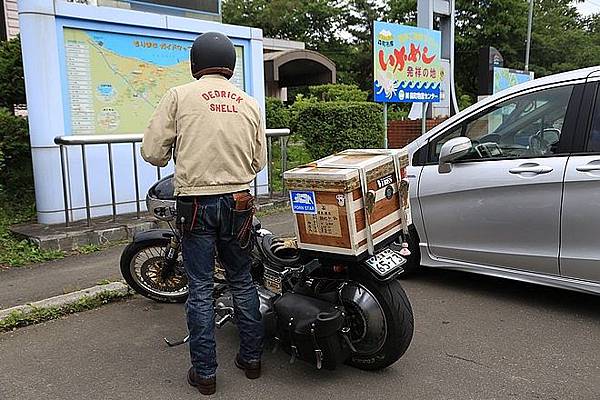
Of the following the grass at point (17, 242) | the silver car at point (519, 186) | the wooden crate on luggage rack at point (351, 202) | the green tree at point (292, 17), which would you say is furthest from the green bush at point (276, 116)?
the green tree at point (292, 17)

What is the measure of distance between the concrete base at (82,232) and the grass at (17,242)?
0.07 meters

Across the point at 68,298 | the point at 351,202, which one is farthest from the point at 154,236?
the point at 351,202

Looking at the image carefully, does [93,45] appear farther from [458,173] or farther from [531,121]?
[531,121]

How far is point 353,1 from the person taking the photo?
110 feet

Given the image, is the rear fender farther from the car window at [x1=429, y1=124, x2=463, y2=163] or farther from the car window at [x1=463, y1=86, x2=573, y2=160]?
the car window at [x1=463, y1=86, x2=573, y2=160]

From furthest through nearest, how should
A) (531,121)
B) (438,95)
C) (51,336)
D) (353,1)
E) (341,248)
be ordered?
(353,1) → (438,95) → (531,121) → (51,336) → (341,248)

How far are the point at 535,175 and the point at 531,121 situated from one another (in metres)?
0.51

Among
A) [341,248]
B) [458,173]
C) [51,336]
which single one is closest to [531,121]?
[458,173]

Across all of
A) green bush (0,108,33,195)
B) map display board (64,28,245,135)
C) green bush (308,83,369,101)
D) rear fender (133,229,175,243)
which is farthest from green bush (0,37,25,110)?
green bush (308,83,369,101)

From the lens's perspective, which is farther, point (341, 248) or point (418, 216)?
point (418, 216)

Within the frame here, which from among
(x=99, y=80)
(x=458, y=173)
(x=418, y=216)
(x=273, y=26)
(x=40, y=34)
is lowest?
(x=418, y=216)

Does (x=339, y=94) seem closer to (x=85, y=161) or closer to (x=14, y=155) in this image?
(x=14, y=155)

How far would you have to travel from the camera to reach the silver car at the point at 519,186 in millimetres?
3908

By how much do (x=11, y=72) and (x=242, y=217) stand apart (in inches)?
210
